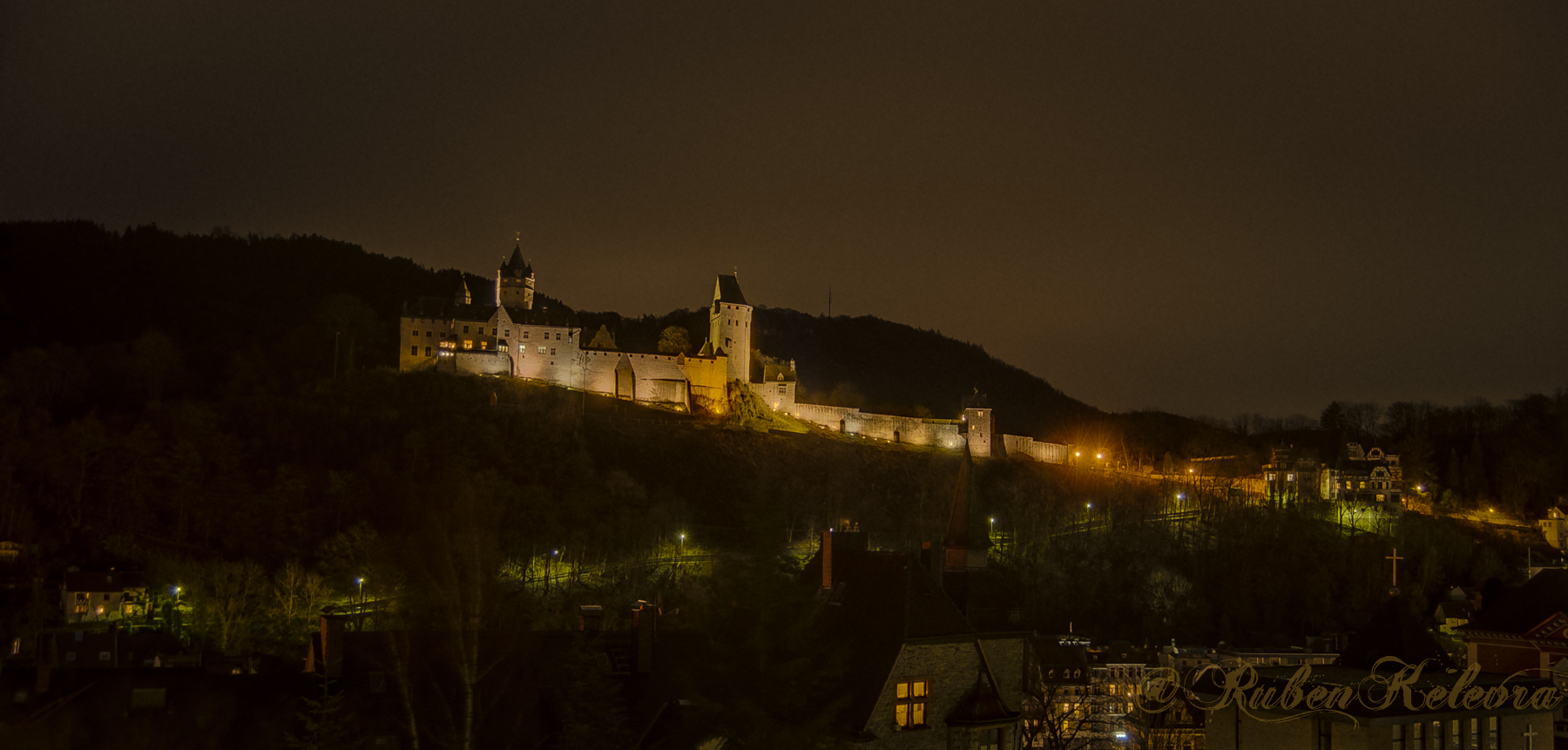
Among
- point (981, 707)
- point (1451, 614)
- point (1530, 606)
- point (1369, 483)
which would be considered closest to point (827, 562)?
point (981, 707)

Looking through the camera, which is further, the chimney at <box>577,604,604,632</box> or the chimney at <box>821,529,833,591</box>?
the chimney at <box>577,604,604,632</box>

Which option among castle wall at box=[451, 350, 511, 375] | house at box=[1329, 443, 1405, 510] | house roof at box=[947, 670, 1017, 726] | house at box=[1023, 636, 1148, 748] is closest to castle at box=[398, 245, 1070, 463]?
castle wall at box=[451, 350, 511, 375]

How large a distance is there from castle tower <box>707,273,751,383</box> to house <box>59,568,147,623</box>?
179ft

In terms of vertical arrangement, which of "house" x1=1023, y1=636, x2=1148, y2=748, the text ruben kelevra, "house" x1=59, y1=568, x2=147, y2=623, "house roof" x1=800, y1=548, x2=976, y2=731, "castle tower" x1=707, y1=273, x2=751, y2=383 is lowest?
"house" x1=1023, y1=636, x2=1148, y2=748

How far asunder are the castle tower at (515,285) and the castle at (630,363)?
0.08 meters

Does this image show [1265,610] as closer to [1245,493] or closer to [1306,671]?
[1245,493]

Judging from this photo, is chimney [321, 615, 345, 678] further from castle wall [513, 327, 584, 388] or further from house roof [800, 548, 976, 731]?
castle wall [513, 327, 584, 388]

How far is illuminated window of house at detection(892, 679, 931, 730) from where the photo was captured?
2003 centimetres

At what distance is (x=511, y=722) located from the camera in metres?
19.6

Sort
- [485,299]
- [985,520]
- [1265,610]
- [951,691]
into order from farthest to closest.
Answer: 1. [485,299]
2. [1265,610]
3. [985,520]
4. [951,691]

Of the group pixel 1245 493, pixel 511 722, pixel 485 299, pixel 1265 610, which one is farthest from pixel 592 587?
pixel 485 299

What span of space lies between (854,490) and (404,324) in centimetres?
3771

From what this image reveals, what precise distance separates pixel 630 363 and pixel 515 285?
47.9 feet

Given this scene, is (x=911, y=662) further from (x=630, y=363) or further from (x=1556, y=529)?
(x=1556, y=529)
